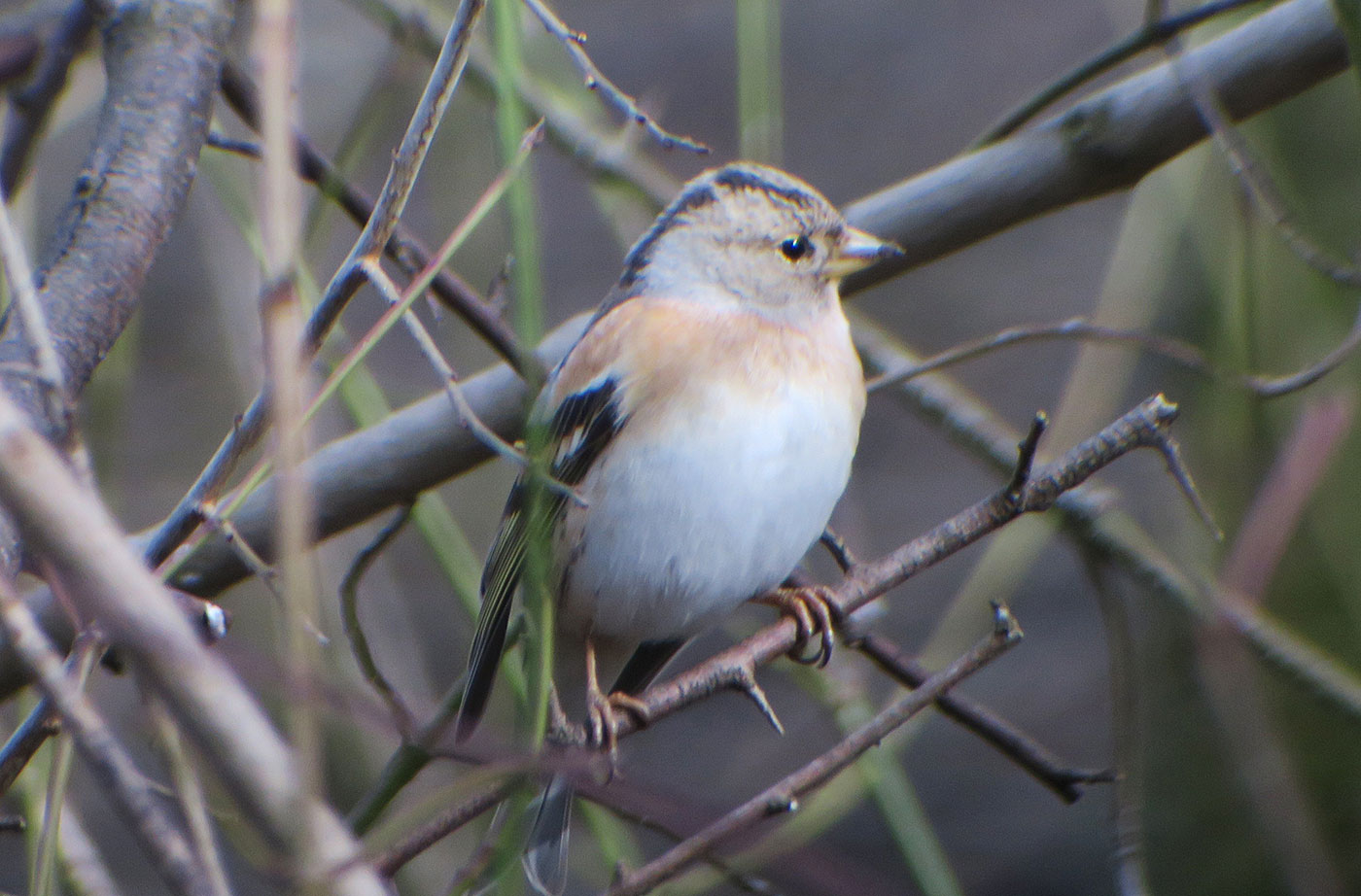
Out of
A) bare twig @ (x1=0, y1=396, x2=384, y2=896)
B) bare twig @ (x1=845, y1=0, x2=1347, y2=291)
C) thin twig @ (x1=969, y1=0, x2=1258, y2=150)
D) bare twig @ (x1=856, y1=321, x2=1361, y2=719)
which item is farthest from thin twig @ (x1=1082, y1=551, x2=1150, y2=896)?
bare twig @ (x1=0, y1=396, x2=384, y2=896)

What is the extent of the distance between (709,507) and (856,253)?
48cm

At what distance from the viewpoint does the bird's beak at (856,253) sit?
6.32ft

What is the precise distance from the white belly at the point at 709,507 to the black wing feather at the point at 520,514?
46 mm

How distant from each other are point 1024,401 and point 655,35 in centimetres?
207

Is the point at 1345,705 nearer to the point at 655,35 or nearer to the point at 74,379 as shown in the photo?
the point at 74,379

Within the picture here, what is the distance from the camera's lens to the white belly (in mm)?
1982

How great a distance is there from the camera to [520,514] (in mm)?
1919

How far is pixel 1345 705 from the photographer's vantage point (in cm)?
182

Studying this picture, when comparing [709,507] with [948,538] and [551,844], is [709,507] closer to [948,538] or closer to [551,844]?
[948,538]

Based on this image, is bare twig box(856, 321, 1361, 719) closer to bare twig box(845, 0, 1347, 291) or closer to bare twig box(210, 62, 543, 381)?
bare twig box(845, 0, 1347, 291)

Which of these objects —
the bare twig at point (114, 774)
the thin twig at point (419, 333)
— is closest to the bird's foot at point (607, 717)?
the thin twig at point (419, 333)

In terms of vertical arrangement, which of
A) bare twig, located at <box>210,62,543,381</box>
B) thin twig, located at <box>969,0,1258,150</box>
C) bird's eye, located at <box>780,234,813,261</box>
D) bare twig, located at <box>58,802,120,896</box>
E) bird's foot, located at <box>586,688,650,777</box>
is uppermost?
bird's eye, located at <box>780,234,813,261</box>

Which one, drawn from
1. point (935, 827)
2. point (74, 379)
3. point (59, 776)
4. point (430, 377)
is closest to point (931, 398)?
Result: point (74, 379)

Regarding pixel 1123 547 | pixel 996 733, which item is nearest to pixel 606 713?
pixel 996 733
